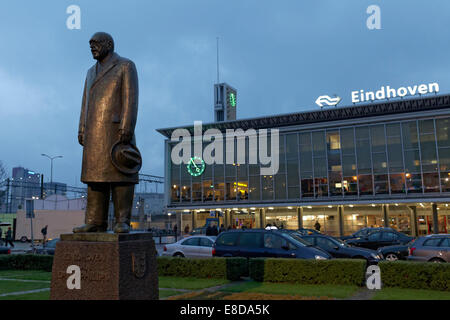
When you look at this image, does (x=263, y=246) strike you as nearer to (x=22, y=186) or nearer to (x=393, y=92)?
(x=393, y=92)

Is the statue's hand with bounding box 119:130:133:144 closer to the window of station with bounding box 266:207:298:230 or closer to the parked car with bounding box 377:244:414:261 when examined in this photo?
the parked car with bounding box 377:244:414:261

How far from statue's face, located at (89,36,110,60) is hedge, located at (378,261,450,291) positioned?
8576mm

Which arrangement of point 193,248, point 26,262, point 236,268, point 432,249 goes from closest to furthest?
point 236,268, point 432,249, point 26,262, point 193,248

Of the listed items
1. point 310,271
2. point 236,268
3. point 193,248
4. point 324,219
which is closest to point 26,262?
point 193,248

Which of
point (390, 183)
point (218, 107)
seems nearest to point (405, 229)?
point (390, 183)

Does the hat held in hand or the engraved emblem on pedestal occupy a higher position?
the hat held in hand

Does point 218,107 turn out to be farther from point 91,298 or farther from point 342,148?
point 91,298

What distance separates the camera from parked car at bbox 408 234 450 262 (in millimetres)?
14211

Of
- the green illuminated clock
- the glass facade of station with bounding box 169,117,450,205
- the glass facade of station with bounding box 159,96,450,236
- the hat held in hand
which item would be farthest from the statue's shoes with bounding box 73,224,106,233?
the green illuminated clock

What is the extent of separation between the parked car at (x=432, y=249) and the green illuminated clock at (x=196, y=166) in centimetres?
3198

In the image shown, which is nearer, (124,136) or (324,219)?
(124,136)

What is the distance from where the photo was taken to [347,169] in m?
39.0

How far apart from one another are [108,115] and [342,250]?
1156cm

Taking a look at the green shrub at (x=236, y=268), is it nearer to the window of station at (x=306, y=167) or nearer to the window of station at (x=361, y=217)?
the window of station at (x=306, y=167)
